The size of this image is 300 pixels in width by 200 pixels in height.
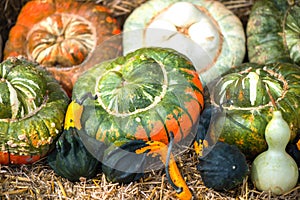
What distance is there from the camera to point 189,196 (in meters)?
2.82

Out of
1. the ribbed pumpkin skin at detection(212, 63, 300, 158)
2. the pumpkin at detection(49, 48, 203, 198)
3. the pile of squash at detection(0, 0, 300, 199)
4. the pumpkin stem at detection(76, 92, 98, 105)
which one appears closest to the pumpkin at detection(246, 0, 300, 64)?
the pile of squash at detection(0, 0, 300, 199)

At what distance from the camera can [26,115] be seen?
3.06 m

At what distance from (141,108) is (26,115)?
65cm

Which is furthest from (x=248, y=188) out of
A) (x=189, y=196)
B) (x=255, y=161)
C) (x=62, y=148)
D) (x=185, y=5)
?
(x=185, y=5)

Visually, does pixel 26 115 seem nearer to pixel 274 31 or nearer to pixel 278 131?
pixel 278 131

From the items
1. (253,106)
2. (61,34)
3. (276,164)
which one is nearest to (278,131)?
(276,164)

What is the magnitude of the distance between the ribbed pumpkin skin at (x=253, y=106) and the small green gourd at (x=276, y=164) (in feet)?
0.56

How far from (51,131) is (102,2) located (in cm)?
128

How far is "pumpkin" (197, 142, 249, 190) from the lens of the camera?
2.79m

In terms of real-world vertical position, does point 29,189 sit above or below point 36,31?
below

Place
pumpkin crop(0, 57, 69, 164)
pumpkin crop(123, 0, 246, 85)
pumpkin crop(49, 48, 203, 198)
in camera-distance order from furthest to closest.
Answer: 1. pumpkin crop(123, 0, 246, 85)
2. pumpkin crop(0, 57, 69, 164)
3. pumpkin crop(49, 48, 203, 198)

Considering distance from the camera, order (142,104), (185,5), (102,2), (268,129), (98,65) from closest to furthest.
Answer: (268,129) → (142,104) → (98,65) → (185,5) → (102,2)

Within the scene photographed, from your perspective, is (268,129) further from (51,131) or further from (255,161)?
(51,131)

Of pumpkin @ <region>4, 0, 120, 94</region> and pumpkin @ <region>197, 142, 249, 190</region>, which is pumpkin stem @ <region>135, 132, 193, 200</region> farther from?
pumpkin @ <region>4, 0, 120, 94</region>
